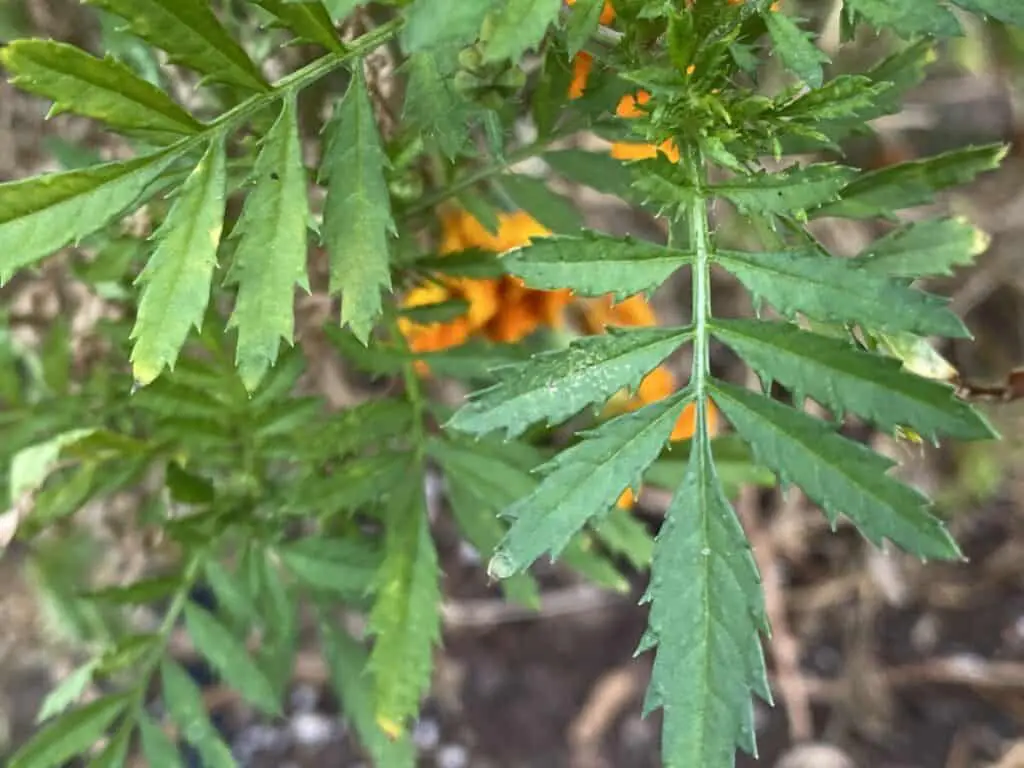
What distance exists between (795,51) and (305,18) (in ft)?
0.77

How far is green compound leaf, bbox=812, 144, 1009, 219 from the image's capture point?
0.64 meters

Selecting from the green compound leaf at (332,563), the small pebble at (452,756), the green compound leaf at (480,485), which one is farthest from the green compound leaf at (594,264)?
the small pebble at (452,756)

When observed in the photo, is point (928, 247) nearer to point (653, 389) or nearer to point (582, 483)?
point (582, 483)

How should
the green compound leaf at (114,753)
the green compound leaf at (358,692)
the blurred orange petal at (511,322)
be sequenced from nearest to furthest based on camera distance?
the green compound leaf at (114,753), the green compound leaf at (358,692), the blurred orange petal at (511,322)

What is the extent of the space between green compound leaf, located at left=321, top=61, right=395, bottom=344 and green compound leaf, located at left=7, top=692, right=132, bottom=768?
1.39 ft

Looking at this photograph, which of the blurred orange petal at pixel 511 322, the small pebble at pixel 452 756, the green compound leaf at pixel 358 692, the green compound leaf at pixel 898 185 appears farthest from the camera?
the small pebble at pixel 452 756

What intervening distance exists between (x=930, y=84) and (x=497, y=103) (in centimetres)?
137

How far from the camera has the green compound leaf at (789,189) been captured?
20.2 inches

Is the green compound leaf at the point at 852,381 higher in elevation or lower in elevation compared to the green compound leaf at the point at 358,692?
higher

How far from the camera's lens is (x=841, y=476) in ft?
1.62

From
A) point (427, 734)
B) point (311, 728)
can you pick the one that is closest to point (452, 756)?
point (427, 734)

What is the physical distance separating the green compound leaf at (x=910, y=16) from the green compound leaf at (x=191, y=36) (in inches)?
11.9

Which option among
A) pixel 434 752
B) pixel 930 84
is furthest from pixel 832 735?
pixel 930 84

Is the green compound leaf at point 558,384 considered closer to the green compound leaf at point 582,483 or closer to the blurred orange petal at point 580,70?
the green compound leaf at point 582,483
